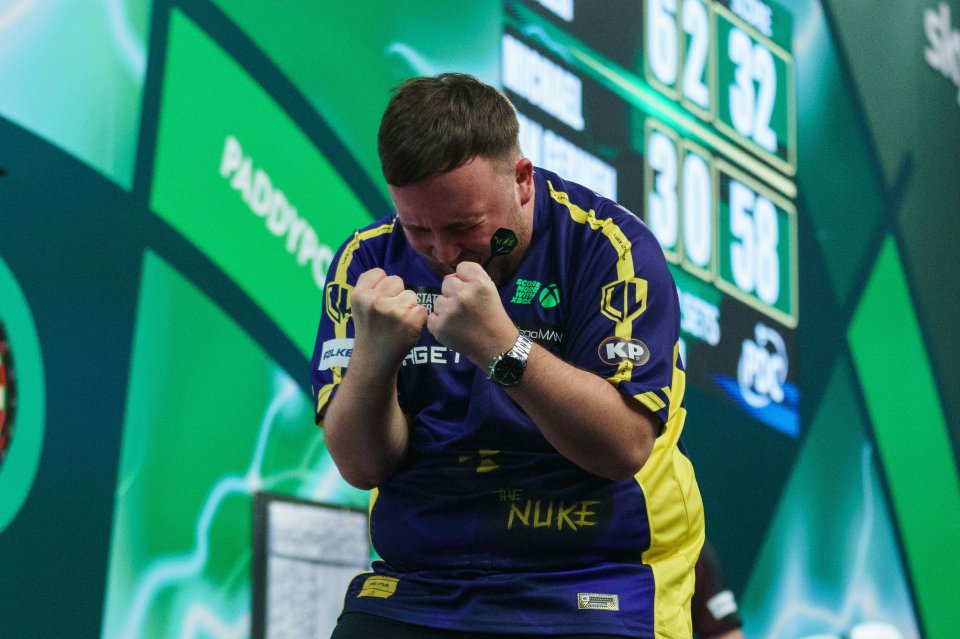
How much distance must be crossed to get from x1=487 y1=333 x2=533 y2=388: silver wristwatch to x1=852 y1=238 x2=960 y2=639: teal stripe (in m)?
3.39

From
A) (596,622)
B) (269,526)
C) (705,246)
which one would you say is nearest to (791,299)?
(705,246)

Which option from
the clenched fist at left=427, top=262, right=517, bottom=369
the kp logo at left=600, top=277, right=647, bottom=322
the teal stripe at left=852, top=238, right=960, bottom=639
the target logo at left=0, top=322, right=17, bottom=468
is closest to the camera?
the clenched fist at left=427, top=262, right=517, bottom=369

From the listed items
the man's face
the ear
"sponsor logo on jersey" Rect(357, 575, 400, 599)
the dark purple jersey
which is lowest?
"sponsor logo on jersey" Rect(357, 575, 400, 599)

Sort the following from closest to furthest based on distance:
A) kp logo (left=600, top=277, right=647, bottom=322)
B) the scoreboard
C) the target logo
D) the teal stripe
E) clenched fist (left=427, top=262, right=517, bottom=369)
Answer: clenched fist (left=427, top=262, right=517, bottom=369), kp logo (left=600, top=277, right=647, bottom=322), the target logo, the scoreboard, the teal stripe

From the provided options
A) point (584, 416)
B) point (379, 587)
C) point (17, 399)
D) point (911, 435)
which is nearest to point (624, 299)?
point (584, 416)

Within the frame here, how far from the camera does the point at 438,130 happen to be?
135cm

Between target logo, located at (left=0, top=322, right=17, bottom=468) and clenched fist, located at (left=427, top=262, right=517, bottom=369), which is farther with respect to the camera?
target logo, located at (left=0, top=322, right=17, bottom=468)

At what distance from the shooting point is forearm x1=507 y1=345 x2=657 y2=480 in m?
1.30

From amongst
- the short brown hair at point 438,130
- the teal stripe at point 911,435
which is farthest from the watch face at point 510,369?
the teal stripe at point 911,435

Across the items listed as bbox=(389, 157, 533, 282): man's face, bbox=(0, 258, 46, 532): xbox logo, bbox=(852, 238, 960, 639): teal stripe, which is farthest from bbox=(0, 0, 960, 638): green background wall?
bbox=(389, 157, 533, 282): man's face

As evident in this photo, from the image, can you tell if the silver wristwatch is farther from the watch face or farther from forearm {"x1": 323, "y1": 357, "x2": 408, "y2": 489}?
forearm {"x1": 323, "y1": 357, "x2": 408, "y2": 489}

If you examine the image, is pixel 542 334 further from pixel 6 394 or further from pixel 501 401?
pixel 6 394

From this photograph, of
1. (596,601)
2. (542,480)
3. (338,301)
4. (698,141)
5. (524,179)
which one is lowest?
(596,601)

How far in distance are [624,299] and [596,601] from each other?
0.34 metres
